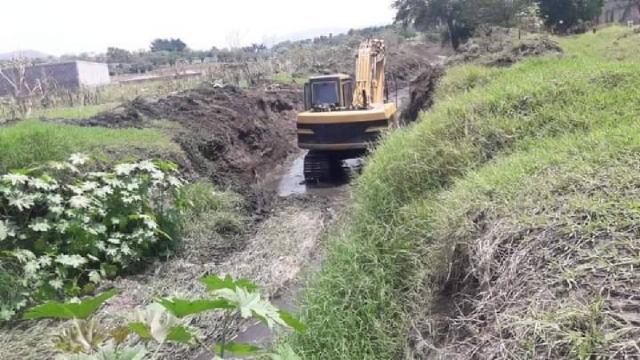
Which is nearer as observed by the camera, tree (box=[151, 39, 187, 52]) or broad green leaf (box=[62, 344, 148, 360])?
broad green leaf (box=[62, 344, 148, 360])

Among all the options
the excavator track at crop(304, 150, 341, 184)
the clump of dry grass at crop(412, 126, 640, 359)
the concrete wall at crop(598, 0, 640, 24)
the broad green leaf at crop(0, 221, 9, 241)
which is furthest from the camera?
the concrete wall at crop(598, 0, 640, 24)

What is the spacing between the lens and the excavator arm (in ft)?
40.5

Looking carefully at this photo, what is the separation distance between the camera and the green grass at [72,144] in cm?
749

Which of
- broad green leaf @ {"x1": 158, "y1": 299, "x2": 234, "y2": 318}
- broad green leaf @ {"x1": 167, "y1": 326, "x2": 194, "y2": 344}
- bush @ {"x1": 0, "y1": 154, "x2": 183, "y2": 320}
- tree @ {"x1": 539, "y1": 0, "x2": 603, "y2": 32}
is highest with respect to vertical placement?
tree @ {"x1": 539, "y1": 0, "x2": 603, "y2": 32}

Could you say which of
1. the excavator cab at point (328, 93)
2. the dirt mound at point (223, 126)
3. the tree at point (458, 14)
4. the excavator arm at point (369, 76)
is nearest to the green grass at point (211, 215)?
the dirt mound at point (223, 126)

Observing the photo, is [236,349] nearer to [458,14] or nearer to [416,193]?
[416,193]

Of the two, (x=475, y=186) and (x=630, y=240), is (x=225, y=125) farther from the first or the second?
(x=630, y=240)

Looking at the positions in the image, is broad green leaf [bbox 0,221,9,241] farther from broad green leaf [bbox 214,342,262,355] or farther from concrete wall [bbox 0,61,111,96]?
concrete wall [bbox 0,61,111,96]

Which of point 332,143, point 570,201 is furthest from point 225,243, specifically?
point 570,201

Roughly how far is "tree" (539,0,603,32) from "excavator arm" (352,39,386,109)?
2002 cm

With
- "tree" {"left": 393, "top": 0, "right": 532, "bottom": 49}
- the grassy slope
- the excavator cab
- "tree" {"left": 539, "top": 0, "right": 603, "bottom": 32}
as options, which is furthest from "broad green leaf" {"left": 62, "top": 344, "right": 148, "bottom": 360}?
"tree" {"left": 539, "top": 0, "right": 603, "bottom": 32}

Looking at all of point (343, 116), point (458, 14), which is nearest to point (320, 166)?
point (343, 116)

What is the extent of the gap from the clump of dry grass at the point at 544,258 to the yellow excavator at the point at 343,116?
6.01 metres

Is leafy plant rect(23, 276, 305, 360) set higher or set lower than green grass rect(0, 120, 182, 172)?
higher
